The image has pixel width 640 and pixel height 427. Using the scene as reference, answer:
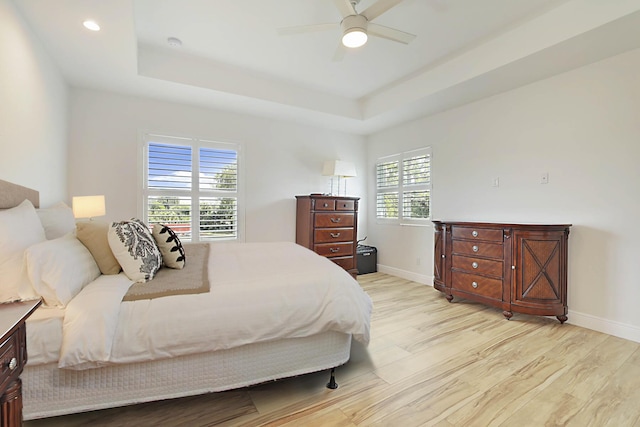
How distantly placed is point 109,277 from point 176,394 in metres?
0.75

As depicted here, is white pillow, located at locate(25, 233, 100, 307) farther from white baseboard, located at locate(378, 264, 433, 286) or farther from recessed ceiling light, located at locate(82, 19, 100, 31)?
white baseboard, located at locate(378, 264, 433, 286)

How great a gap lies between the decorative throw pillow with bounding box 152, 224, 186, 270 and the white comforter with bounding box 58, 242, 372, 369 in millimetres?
314

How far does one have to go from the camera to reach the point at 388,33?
2.30 meters

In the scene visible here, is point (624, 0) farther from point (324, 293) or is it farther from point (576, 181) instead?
point (324, 293)

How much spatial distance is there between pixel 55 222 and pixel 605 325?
4.57 m

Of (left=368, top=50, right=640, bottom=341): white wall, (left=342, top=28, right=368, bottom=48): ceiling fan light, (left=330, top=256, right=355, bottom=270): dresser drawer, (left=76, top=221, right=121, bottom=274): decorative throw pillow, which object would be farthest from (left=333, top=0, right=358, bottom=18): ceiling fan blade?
(left=330, top=256, right=355, bottom=270): dresser drawer

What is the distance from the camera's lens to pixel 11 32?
6.49 feet

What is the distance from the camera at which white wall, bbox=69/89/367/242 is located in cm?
344

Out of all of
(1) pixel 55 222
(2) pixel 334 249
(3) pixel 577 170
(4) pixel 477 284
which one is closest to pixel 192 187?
(1) pixel 55 222

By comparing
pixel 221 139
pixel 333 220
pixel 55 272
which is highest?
pixel 221 139

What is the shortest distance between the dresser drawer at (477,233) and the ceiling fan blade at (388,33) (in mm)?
2046

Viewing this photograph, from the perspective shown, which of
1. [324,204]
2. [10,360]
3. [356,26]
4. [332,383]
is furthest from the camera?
[324,204]

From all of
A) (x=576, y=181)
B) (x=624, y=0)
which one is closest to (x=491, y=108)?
(x=576, y=181)

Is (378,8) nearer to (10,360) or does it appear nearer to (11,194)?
(10,360)
